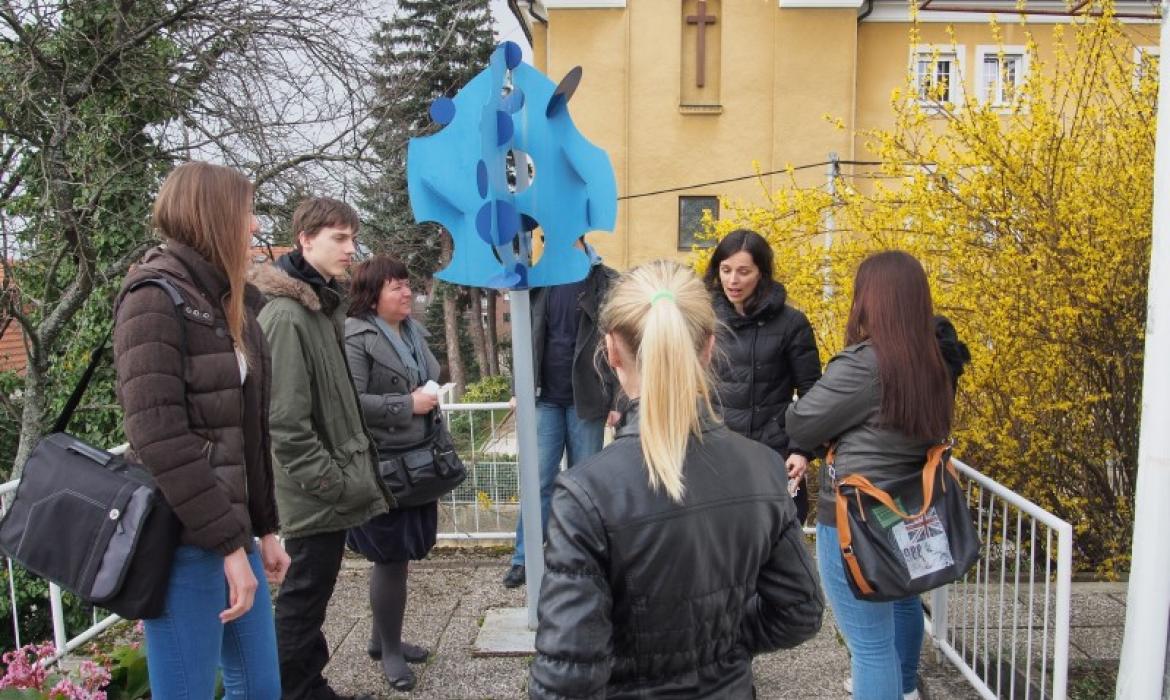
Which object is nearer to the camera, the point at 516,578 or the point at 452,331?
the point at 516,578

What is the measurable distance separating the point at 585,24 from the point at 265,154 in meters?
12.9

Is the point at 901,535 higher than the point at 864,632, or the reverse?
the point at 901,535

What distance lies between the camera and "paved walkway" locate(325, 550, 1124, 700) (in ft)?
10.9

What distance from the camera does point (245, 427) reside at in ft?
6.97

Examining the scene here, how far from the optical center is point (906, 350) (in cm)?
241

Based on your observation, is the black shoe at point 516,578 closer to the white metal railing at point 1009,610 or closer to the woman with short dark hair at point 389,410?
the woman with short dark hair at point 389,410

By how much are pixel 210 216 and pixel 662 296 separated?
1.15 metres

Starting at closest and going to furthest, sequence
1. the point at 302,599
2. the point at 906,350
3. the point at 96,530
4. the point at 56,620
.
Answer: the point at 96,530 < the point at 906,350 < the point at 302,599 < the point at 56,620

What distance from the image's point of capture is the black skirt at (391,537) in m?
3.19

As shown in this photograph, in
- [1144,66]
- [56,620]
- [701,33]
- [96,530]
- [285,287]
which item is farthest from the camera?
[701,33]

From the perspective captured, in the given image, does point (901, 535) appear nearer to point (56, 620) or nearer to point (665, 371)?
point (665, 371)

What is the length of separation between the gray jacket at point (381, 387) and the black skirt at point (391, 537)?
0.88 ft

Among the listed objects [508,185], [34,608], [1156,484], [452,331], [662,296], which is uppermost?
[508,185]

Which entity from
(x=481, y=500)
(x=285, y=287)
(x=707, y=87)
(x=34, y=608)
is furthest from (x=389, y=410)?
(x=707, y=87)
